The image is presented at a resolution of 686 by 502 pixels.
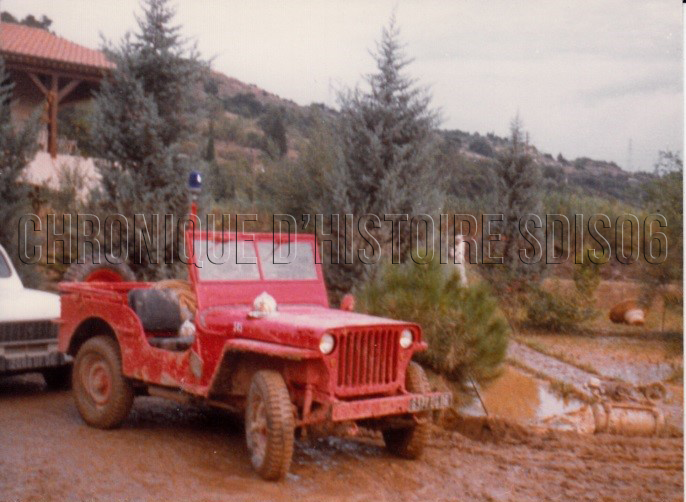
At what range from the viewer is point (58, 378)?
8.20 meters

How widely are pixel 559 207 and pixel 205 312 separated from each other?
15.1 m

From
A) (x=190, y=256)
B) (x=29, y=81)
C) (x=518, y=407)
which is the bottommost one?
(x=518, y=407)

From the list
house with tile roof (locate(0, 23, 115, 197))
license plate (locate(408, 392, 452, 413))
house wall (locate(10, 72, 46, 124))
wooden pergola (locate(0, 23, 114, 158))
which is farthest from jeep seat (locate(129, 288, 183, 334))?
house wall (locate(10, 72, 46, 124))

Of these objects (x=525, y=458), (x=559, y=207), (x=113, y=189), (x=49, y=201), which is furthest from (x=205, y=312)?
(x=559, y=207)

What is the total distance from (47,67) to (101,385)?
11758 millimetres

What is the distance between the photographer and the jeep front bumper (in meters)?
4.89

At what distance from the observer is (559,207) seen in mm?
19234

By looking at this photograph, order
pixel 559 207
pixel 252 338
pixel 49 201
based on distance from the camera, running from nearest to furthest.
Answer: pixel 252 338
pixel 49 201
pixel 559 207

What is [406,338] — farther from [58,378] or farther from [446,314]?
[58,378]

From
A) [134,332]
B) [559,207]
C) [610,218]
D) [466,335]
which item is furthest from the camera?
[559,207]

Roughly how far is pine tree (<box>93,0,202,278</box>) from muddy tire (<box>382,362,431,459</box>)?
248 inches

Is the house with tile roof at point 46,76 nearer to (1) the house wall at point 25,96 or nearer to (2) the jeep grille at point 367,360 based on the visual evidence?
(1) the house wall at point 25,96

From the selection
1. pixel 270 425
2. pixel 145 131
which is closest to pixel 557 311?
pixel 145 131

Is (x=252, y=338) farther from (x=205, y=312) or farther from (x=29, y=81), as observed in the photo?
(x=29, y=81)
